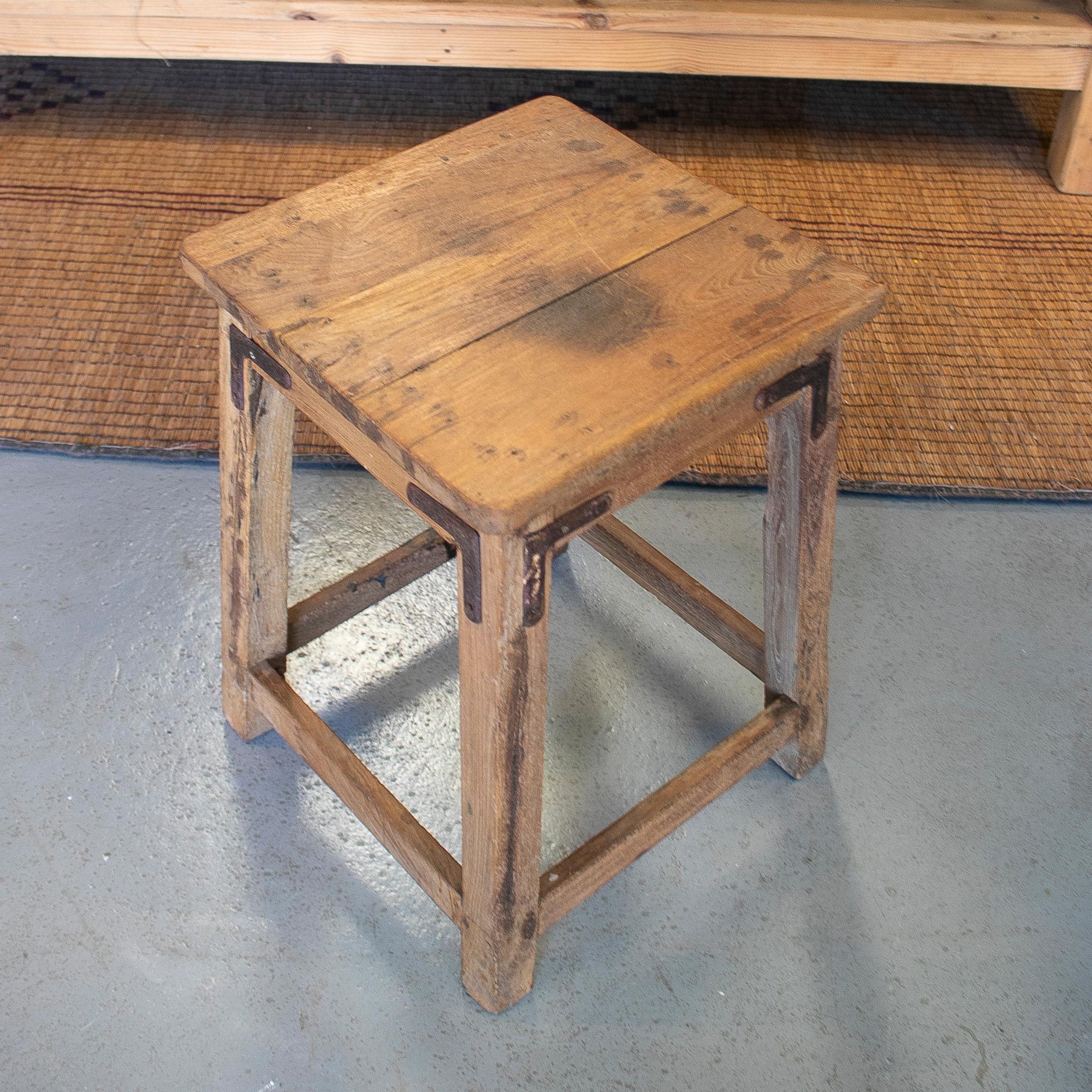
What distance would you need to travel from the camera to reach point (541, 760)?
118cm

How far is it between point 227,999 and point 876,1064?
0.67 m

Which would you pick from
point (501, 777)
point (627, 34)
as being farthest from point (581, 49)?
point (501, 777)

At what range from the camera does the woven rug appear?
202 centimetres

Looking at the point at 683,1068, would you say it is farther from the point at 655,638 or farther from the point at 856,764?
the point at 655,638

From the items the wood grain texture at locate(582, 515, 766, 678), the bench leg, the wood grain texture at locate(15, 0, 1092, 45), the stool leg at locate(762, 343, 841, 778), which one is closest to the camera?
the stool leg at locate(762, 343, 841, 778)

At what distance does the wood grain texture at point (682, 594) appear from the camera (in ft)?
5.01

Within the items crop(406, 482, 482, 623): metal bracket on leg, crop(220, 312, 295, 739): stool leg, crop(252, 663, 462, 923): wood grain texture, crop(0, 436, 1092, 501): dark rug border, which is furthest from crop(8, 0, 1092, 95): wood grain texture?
crop(406, 482, 482, 623): metal bracket on leg

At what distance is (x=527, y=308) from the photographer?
117cm

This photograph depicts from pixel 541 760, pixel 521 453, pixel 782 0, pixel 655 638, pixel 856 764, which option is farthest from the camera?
pixel 782 0

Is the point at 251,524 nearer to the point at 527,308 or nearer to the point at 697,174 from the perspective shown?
the point at 527,308

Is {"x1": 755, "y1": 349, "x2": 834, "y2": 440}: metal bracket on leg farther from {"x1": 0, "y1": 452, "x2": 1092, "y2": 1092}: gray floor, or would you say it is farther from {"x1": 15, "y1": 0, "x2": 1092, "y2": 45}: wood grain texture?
{"x1": 15, "y1": 0, "x2": 1092, "y2": 45}: wood grain texture

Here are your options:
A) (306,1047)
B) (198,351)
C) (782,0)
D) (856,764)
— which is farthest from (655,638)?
(782,0)

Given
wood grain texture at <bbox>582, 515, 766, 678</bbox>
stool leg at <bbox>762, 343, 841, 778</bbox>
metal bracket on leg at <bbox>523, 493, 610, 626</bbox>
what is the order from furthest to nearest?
1. wood grain texture at <bbox>582, 515, 766, 678</bbox>
2. stool leg at <bbox>762, 343, 841, 778</bbox>
3. metal bracket on leg at <bbox>523, 493, 610, 626</bbox>

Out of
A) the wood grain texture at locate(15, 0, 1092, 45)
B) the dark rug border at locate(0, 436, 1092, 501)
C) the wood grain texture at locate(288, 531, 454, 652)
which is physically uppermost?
the wood grain texture at locate(15, 0, 1092, 45)
